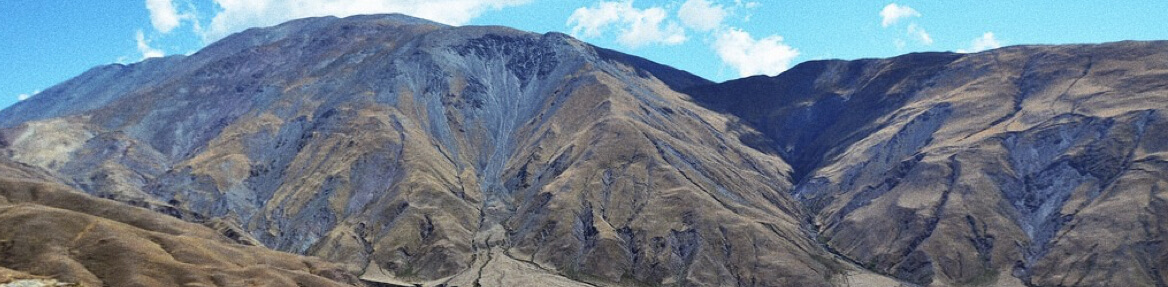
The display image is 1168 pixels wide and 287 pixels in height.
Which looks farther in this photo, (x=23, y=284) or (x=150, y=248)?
(x=150, y=248)

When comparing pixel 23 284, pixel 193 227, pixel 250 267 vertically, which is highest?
pixel 193 227

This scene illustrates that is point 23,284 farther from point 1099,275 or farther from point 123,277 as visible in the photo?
point 1099,275

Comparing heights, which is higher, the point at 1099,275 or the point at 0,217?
the point at 0,217

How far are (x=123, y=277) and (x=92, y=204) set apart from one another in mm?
60842

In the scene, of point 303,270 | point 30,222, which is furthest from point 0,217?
point 303,270

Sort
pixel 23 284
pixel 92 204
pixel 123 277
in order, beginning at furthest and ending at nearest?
1. pixel 92 204
2. pixel 123 277
3. pixel 23 284

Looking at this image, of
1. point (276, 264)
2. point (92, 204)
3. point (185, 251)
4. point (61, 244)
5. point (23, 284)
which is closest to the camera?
point (23, 284)

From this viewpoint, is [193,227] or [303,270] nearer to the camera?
[303,270]

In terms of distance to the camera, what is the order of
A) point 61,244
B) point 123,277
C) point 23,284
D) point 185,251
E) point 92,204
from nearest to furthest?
point 23,284, point 123,277, point 61,244, point 185,251, point 92,204

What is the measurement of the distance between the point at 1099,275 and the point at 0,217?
742 feet

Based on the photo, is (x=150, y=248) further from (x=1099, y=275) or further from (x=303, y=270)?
(x=1099, y=275)

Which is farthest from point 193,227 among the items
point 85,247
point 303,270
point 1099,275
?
point 1099,275

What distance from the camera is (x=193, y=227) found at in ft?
623

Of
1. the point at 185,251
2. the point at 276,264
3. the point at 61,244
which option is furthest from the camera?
the point at 276,264
